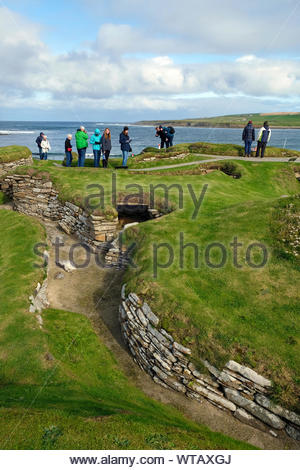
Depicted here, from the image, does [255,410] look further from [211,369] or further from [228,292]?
[228,292]

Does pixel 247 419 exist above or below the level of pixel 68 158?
below

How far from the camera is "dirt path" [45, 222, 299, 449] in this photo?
340 inches

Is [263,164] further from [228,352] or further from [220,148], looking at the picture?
[228,352]

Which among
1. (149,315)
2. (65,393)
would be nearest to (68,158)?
(149,315)

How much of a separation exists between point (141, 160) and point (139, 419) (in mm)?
26633

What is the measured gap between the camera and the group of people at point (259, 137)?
88.4 feet

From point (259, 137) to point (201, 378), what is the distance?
2575 cm

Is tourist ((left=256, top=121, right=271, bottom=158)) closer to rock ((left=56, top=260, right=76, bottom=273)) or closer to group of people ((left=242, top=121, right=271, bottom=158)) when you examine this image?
group of people ((left=242, top=121, right=271, bottom=158))

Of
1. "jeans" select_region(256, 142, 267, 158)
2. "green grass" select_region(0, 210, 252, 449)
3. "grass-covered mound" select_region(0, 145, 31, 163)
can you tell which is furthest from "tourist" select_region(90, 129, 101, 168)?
"jeans" select_region(256, 142, 267, 158)

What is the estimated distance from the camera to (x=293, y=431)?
8133 mm

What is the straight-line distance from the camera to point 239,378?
880 centimetres

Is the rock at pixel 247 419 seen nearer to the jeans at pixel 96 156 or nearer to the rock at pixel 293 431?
the rock at pixel 293 431

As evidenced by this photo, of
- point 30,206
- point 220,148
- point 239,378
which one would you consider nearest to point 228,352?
point 239,378
